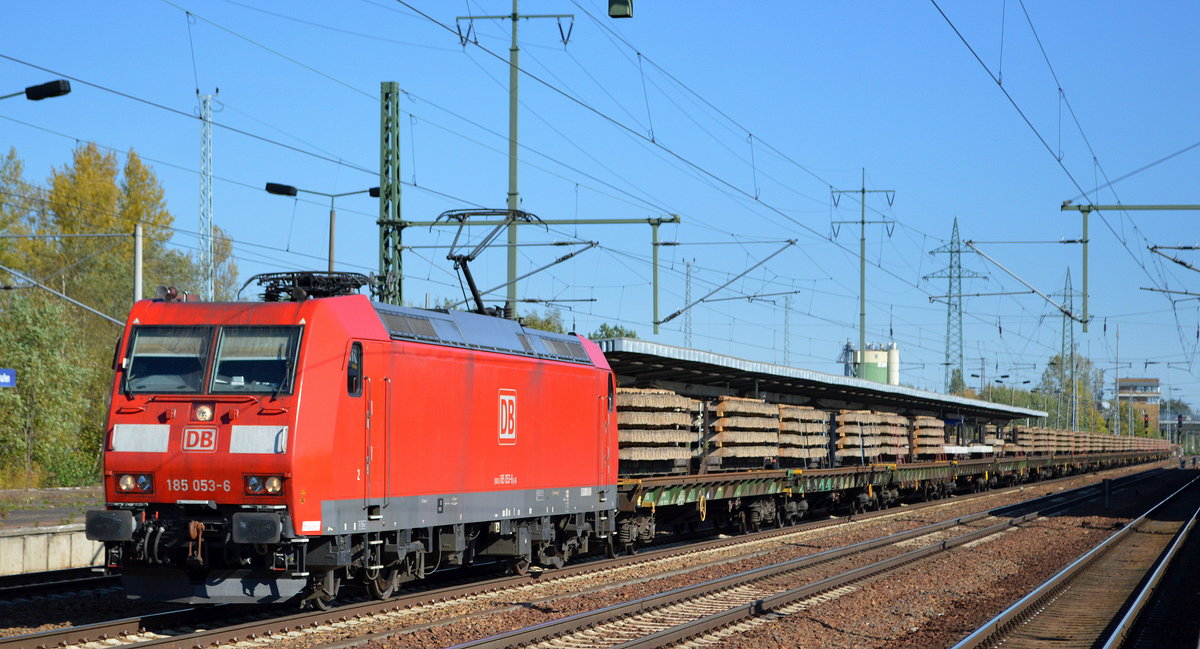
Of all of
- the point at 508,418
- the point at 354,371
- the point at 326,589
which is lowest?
the point at 326,589

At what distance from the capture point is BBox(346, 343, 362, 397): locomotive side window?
44.4 feet

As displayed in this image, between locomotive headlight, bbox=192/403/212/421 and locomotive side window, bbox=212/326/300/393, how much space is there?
21 centimetres

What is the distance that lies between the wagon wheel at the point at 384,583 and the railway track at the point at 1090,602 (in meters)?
6.86

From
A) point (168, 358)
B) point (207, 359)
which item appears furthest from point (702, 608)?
point (168, 358)

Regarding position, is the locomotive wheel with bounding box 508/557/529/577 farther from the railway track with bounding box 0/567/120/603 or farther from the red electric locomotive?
the railway track with bounding box 0/567/120/603

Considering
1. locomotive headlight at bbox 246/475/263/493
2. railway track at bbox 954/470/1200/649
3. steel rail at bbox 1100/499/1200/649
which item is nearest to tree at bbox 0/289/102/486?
locomotive headlight at bbox 246/475/263/493

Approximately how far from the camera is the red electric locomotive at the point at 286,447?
1269cm

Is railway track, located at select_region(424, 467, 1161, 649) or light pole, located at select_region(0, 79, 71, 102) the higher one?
light pole, located at select_region(0, 79, 71, 102)

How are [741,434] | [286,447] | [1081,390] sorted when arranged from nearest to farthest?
[286,447] → [741,434] → [1081,390]

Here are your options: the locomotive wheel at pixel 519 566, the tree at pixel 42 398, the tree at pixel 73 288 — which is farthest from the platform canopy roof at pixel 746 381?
the tree at pixel 42 398

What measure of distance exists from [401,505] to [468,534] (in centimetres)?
232

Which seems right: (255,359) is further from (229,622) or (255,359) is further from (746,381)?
(746,381)

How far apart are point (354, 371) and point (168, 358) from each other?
80.4 inches

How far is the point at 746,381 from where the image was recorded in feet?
97.3
